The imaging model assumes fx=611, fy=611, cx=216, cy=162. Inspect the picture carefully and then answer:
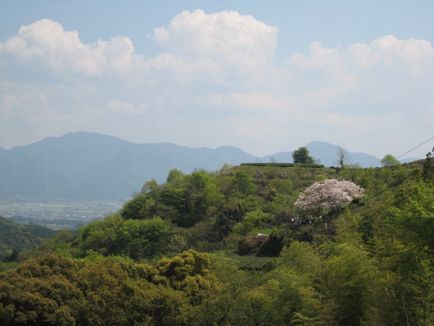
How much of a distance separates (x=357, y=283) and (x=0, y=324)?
A: 16.2m

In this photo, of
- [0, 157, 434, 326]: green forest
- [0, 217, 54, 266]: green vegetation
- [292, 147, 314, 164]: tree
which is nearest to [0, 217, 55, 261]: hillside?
[0, 217, 54, 266]: green vegetation

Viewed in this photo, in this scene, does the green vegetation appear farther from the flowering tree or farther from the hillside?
the flowering tree

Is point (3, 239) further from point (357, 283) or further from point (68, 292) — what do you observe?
point (357, 283)

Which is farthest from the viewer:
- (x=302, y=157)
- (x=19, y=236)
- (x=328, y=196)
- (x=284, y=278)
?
(x=19, y=236)

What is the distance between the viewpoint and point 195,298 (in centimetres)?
3120

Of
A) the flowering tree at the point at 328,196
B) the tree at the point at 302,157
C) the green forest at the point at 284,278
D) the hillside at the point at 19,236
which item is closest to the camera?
the green forest at the point at 284,278

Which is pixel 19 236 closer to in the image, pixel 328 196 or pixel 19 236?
pixel 19 236

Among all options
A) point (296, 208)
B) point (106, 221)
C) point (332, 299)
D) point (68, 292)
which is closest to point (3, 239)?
point (106, 221)

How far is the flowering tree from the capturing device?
49.5 m

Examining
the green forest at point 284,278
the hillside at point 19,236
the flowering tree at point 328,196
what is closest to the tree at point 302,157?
the green forest at point 284,278

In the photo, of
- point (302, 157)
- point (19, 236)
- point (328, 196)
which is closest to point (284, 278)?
point (328, 196)

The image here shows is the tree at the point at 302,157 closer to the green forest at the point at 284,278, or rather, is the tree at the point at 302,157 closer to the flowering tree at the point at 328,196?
the green forest at the point at 284,278

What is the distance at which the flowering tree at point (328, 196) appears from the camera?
1950 inches

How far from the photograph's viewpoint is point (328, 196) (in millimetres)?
50375
